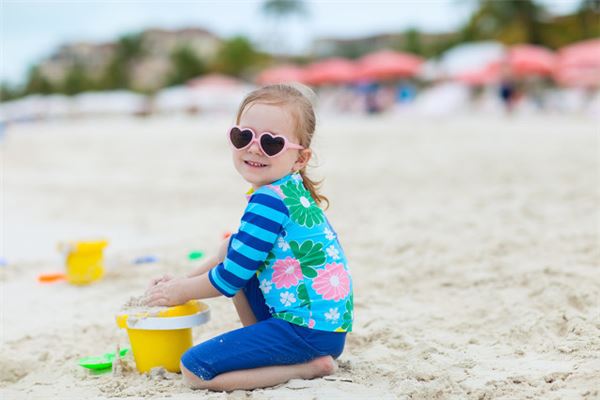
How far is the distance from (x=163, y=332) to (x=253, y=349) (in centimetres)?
40

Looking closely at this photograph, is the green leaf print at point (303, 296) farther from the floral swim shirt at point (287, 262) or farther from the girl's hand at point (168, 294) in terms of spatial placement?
the girl's hand at point (168, 294)

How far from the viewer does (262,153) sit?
2410mm

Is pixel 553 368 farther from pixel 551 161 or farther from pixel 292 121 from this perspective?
pixel 551 161

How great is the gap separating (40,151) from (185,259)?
1207 centimetres

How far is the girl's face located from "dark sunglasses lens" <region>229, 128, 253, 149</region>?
0.02 meters

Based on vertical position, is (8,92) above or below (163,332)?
above

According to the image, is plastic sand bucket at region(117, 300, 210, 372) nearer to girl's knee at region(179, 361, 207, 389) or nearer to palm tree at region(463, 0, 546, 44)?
girl's knee at region(179, 361, 207, 389)

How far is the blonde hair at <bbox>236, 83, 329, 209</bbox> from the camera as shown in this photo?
8.00 feet

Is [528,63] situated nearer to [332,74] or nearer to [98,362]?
[332,74]

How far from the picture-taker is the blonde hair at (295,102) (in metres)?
2.44

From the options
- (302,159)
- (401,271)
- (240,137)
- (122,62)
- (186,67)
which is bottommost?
(401,271)

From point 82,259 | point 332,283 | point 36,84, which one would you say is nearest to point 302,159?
point 332,283

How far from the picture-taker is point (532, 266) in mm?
3781

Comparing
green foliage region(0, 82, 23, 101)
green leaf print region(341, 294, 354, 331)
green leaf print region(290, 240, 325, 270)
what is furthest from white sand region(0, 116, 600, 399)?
green foliage region(0, 82, 23, 101)
